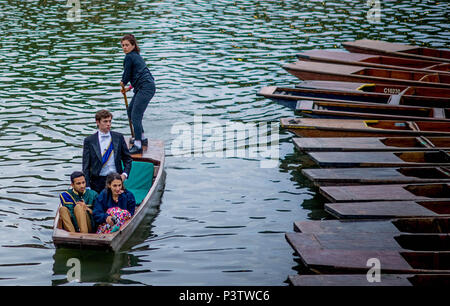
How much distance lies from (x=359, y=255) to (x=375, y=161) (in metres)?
2.77

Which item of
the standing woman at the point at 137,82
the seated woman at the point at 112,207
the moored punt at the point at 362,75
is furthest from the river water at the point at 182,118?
the moored punt at the point at 362,75

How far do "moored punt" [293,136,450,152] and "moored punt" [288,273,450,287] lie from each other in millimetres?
3580

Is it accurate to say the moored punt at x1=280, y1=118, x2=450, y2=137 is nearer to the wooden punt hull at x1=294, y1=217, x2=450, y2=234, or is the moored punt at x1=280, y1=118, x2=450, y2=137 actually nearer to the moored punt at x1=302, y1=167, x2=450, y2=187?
the moored punt at x1=302, y1=167, x2=450, y2=187

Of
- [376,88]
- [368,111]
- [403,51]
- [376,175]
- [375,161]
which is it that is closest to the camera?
[376,175]

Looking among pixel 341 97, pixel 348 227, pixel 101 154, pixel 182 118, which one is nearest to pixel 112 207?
pixel 101 154

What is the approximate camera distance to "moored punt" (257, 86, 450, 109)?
1157cm

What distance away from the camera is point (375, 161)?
877cm

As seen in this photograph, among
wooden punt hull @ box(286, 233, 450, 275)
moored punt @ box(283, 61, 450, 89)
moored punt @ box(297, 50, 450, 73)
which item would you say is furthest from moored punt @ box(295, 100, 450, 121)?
wooden punt hull @ box(286, 233, 450, 275)

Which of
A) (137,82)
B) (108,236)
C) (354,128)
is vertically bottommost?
(108,236)

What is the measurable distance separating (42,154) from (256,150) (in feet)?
11.1

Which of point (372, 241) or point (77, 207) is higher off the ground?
point (77, 207)

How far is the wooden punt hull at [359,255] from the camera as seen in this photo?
238 inches

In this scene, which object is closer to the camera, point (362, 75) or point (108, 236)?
point (108, 236)

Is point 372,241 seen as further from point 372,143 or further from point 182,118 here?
point 182,118
